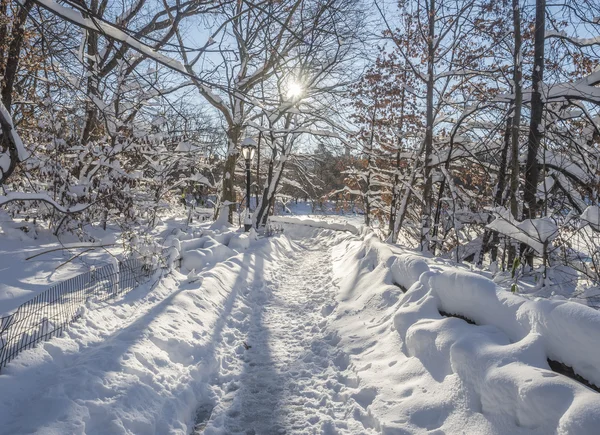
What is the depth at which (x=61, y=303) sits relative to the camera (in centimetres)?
420

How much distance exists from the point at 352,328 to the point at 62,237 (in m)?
7.58

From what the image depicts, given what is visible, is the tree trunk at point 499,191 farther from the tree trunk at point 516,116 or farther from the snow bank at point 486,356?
the snow bank at point 486,356

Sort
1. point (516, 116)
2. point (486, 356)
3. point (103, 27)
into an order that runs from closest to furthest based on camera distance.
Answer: point (103, 27) → point (486, 356) → point (516, 116)

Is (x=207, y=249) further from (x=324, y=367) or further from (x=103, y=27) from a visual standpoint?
(x=103, y=27)

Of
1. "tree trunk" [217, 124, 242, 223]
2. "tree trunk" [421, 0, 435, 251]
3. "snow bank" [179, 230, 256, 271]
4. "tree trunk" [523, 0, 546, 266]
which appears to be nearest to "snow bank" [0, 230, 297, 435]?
"snow bank" [179, 230, 256, 271]

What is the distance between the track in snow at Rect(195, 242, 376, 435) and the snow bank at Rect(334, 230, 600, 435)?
337mm

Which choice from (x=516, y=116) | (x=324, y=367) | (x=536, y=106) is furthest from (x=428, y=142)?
(x=324, y=367)

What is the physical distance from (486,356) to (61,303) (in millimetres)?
4657

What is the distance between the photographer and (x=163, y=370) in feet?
11.5

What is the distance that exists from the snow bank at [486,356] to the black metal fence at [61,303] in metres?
3.37

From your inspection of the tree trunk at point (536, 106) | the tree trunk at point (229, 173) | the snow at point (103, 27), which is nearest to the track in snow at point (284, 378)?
the snow at point (103, 27)

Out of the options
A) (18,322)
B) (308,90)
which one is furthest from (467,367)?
(308,90)

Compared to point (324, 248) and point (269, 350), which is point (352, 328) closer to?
point (269, 350)

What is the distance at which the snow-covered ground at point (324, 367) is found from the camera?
7.61 feet
